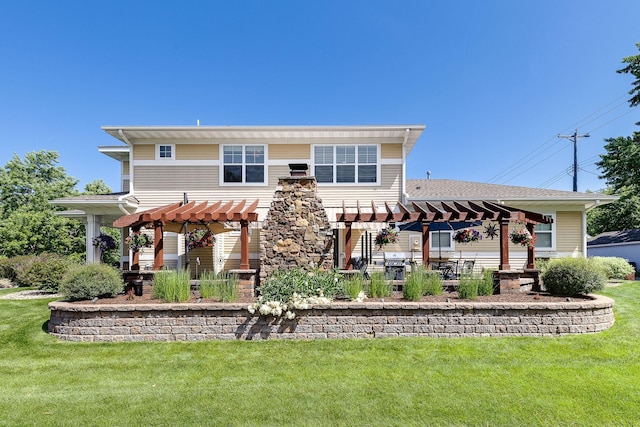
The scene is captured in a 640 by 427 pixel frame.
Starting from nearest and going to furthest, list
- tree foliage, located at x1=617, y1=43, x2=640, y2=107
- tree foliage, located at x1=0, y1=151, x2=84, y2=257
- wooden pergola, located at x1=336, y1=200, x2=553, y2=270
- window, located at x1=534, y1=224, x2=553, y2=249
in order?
wooden pergola, located at x1=336, y1=200, x2=553, y2=270 → window, located at x1=534, y1=224, x2=553, y2=249 → tree foliage, located at x1=617, y1=43, x2=640, y2=107 → tree foliage, located at x1=0, y1=151, x2=84, y2=257

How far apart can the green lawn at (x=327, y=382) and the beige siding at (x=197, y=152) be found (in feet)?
28.4

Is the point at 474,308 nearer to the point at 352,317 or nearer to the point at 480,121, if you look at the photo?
the point at 352,317

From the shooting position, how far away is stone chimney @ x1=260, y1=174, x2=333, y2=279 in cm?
1048

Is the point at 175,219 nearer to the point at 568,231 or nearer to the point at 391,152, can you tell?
the point at 391,152

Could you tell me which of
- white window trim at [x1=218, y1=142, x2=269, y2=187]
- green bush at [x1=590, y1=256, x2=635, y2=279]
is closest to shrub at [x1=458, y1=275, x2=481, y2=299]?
white window trim at [x1=218, y1=142, x2=269, y2=187]

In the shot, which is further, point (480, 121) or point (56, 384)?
point (480, 121)

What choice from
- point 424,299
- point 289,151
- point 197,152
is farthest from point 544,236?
point 197,152

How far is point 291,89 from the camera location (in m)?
21.7

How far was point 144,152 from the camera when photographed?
1447cm

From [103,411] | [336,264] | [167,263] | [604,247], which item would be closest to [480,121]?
[604,247]

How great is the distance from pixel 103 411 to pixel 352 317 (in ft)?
15.9

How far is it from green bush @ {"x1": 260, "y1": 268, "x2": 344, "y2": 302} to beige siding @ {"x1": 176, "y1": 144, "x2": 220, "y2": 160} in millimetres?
8270

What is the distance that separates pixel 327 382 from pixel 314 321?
210cm

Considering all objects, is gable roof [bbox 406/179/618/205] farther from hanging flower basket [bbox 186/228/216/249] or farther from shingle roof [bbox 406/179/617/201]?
hanging flower basket [bbox 186/228/216/249]
